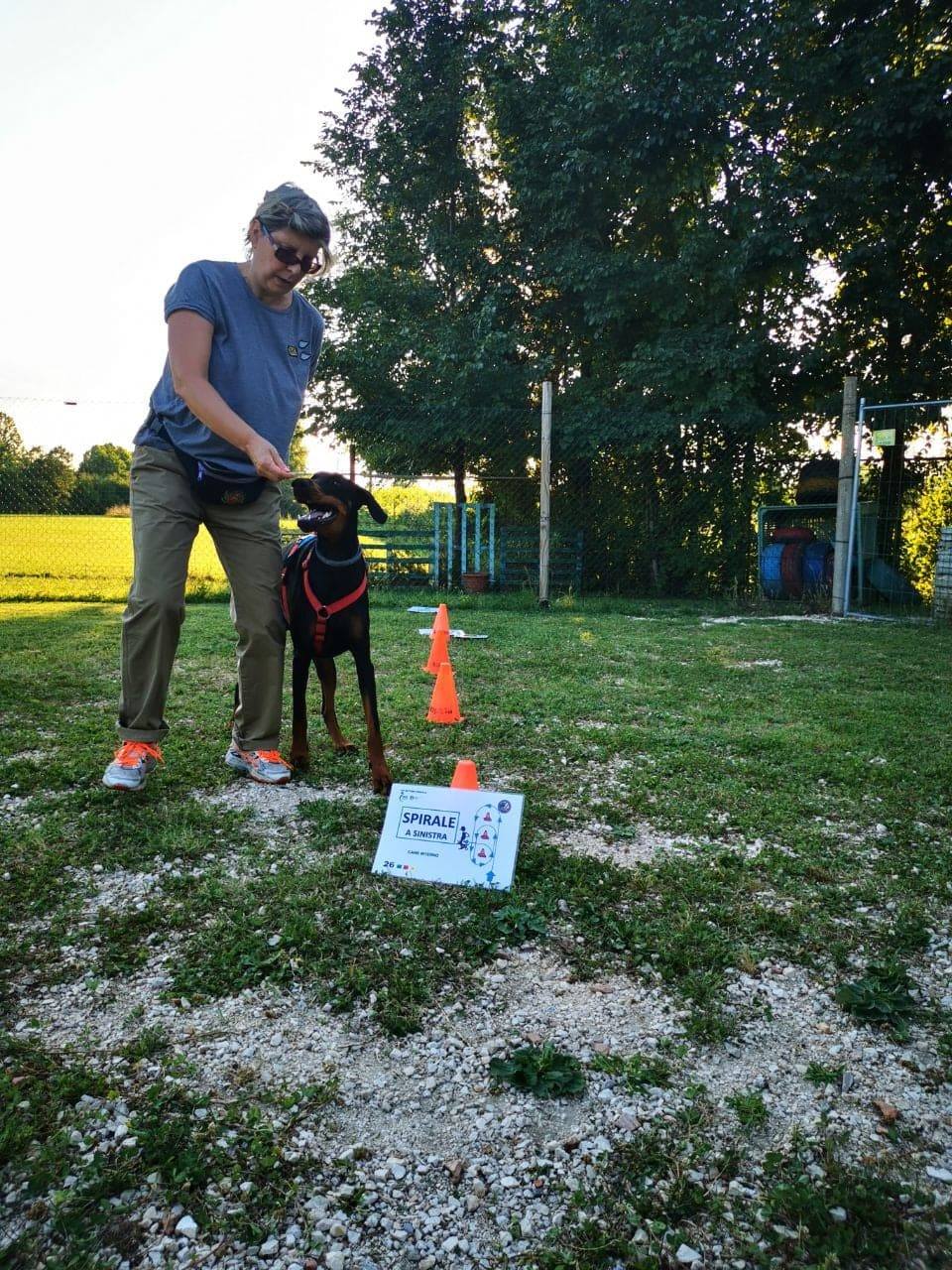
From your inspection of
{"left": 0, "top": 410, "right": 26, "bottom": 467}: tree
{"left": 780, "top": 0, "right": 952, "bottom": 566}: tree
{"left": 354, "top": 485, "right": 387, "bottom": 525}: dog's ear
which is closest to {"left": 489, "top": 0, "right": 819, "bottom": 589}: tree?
{"left": 780, "top": 0, "right": 952, "bottom": 566}: tree

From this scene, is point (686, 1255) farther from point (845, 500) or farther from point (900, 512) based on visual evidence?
point (900, 512)

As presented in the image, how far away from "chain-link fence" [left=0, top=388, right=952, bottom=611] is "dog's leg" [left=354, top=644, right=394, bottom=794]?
24.6 ft

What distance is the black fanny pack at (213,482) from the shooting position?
2820mm

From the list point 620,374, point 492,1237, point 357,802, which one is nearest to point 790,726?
point 357,802

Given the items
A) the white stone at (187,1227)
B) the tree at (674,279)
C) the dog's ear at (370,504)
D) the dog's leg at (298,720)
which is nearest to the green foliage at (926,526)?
the tree at (674,279)

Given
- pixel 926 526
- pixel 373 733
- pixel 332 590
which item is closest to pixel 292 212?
pixel 332 590

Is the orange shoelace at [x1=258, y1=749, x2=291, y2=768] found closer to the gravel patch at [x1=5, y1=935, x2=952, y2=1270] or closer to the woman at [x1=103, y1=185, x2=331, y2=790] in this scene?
the woman at [x1=103, y1=185, x2=331, y2=790]

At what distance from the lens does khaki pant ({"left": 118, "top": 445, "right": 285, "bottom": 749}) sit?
2.83m

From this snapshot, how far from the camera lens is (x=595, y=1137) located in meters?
1.33

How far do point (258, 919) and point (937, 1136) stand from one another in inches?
60.5

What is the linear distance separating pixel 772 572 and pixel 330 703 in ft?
28.8

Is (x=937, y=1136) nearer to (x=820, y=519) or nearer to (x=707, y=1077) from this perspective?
(x=707, y=1077)

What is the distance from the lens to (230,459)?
112 inches

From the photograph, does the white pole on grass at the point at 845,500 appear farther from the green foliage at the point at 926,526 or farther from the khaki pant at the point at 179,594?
the khaki pant at the point at 179,594
